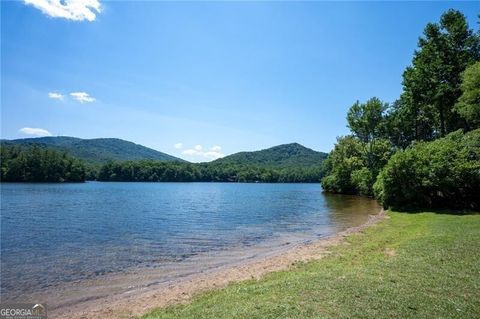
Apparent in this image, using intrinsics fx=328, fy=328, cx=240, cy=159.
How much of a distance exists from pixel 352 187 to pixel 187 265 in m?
64.7

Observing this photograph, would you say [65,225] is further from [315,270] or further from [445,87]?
[445,87]

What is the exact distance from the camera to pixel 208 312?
30.7 ft

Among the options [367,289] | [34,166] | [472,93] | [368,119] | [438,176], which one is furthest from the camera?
[34,166]

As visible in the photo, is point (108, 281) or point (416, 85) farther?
point (416, 85)

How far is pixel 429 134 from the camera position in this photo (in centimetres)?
7000

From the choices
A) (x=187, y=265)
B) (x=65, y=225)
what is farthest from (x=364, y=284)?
(x=65, y=225)

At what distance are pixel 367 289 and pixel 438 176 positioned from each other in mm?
27443

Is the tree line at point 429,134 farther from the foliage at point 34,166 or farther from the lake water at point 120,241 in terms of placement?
the foliage at point 34,166

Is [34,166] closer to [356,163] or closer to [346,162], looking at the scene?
[346,162]

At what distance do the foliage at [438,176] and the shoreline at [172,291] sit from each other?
21204 mm

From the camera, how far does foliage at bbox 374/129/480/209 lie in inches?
1244

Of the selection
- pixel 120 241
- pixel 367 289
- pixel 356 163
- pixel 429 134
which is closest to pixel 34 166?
pixel 356 163

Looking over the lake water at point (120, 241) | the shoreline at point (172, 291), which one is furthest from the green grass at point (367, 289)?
the lake water at point (120, 241)

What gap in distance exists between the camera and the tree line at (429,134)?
32.6m
